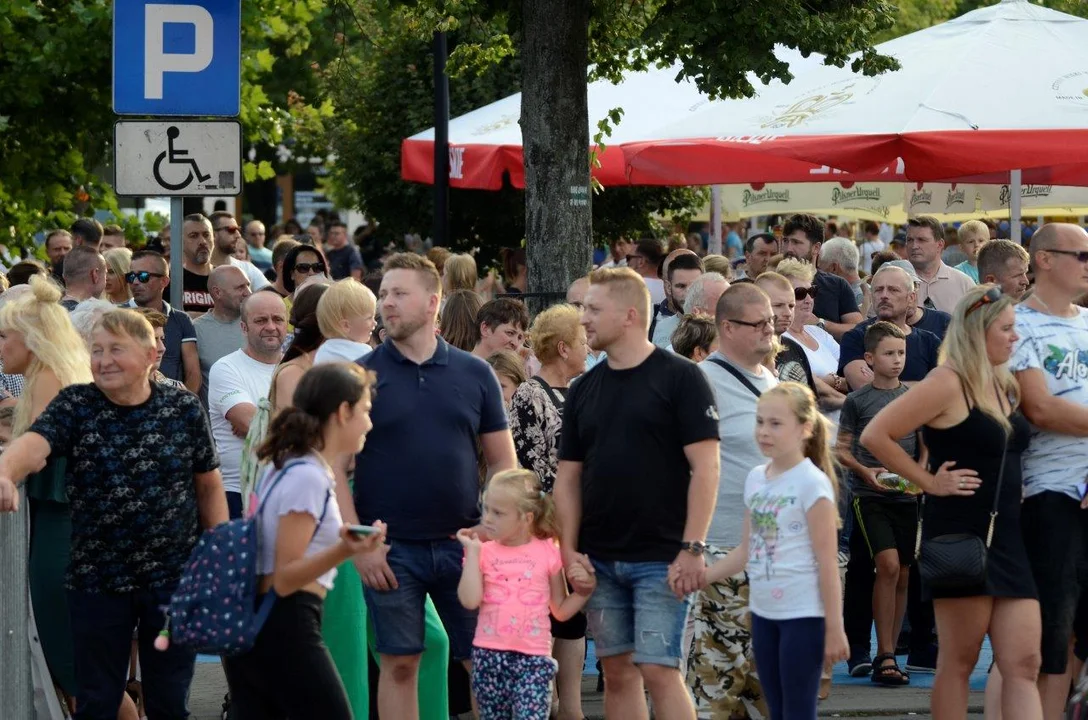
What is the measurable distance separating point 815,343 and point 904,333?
2.09ft

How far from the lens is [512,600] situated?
21.2ft

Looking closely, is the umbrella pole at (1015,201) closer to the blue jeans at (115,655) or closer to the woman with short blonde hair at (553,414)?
the woman with short blonde hair at (553,414)

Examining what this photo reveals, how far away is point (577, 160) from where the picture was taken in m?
11.0

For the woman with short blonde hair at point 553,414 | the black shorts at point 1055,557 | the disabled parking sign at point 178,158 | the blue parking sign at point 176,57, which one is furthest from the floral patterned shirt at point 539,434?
the blue parking sign at point 176,57

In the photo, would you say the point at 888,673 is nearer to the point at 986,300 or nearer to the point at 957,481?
the point at 957,481

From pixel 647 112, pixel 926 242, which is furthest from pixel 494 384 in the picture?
pixel 647 112

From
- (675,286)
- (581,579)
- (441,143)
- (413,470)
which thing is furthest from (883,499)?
(441,143)

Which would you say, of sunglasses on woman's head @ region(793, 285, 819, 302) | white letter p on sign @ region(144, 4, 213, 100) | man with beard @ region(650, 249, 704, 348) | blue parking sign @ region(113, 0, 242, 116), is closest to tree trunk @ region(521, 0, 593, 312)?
man with beard @ region(650, 249, 704, 348)

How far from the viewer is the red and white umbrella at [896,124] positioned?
11055 mm

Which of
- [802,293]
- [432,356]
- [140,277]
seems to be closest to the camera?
[432,356]

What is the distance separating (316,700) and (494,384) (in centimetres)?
179

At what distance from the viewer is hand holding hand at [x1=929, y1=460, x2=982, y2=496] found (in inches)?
254

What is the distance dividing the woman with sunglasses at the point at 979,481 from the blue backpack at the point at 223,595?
8.06ft

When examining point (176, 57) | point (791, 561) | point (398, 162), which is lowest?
point (791, 561)
